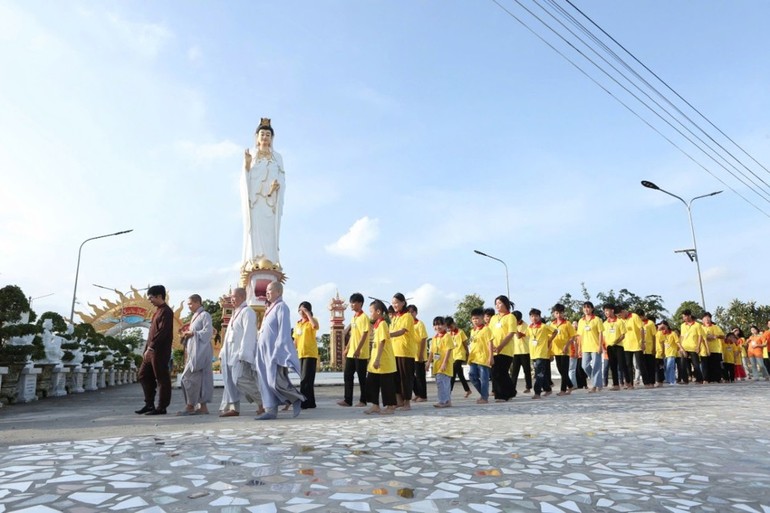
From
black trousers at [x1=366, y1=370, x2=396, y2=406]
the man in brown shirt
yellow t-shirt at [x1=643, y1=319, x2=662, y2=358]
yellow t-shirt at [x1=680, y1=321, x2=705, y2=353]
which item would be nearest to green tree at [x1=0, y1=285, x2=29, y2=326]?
the man in brown shirt

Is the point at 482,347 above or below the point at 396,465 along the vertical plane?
above

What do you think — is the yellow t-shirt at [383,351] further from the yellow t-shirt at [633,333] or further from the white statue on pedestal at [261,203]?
the white statue on pedestal at [261,203]

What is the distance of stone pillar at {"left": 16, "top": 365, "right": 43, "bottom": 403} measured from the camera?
10445 mm

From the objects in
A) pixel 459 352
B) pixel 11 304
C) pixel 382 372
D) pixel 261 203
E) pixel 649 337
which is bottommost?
pixel 382 372

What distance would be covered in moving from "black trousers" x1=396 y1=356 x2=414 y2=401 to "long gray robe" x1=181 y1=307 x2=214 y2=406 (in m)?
2.68

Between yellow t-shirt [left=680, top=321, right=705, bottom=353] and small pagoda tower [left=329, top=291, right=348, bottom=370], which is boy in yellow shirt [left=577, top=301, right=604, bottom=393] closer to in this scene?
yellow t-shirt [left=680, top=321, right=705, bottom=353]

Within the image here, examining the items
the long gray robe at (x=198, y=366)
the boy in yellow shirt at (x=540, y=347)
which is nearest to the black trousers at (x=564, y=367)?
the boy in yellow shirt at (x=540, y=347)

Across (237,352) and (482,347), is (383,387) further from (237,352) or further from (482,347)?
(482,347)

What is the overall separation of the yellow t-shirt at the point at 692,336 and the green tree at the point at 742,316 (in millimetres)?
25831

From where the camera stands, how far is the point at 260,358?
23.3 ft

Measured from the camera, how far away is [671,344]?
13.5 meters

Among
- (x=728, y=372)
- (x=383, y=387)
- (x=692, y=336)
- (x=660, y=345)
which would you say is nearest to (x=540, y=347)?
(x=383, y=387)

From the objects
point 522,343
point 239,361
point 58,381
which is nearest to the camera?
point 239,361

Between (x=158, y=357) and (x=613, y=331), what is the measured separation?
27.5ft
